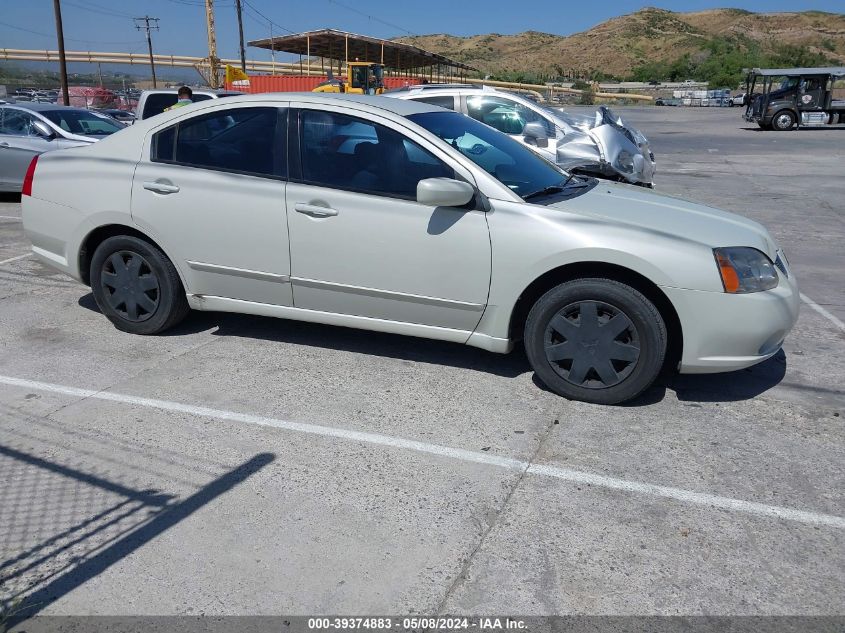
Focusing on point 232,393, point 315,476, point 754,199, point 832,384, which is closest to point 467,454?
point 315,476

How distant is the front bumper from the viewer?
4.08 metres

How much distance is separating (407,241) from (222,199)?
4.18 feet

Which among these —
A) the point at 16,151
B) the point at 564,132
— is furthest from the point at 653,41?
the point at 16,151

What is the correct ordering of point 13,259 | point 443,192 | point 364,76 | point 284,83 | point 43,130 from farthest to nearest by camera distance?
point 284,83 < point 364,76 < point 43,130 < point 13,259 < point 443,192

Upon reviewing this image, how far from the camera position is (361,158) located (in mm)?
4691

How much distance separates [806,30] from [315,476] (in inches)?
5426

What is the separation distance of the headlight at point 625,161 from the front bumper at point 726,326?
5.86m

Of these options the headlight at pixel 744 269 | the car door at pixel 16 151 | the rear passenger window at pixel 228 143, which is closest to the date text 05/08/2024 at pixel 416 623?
the headlight at pixel 744 269

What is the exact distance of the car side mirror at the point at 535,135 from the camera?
31.9ft

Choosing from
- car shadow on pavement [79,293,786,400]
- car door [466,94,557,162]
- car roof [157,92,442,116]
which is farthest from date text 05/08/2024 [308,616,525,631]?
car door [466,94,557,162]

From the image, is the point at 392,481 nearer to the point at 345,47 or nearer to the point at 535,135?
the point at 535,135

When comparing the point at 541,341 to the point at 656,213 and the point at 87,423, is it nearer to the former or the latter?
the point at 656,213

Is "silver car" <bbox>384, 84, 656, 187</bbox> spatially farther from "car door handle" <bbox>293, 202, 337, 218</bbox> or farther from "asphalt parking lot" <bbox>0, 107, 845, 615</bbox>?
"car door handle" <bbox>293, 202, 337, 218</bbox>

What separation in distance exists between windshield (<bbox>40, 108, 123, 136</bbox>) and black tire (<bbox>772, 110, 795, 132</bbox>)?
2534 centimetres
